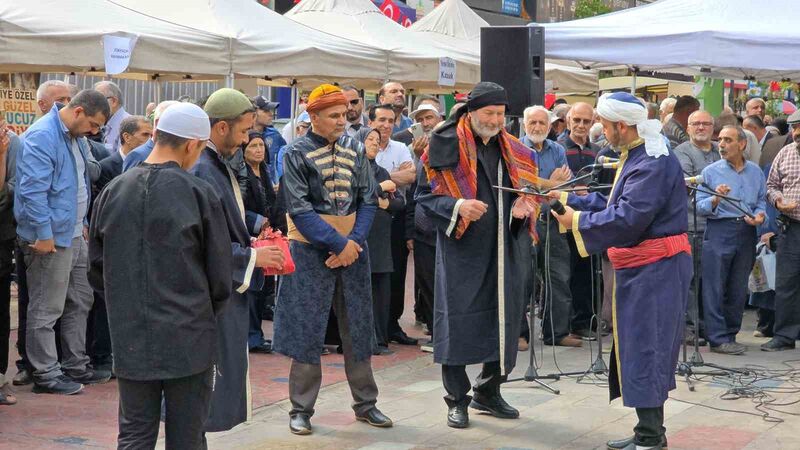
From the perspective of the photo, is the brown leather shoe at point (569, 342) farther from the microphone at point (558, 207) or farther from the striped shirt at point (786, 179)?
the microphone at point (558, 207)

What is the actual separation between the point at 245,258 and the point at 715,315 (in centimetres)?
591

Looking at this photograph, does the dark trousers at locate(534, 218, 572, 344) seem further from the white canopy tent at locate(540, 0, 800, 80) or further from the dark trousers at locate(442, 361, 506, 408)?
the dark trousers at locate(442, 361, 506, 408)

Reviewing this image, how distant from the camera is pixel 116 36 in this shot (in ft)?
→ 33.4

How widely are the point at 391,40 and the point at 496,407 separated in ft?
28.3

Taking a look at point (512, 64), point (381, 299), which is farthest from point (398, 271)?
point (512, 64)

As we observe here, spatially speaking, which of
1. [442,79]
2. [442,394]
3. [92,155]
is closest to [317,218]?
[442,394]

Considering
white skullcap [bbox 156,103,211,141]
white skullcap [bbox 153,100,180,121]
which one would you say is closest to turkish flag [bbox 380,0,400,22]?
white skullcap [bbox 153,100,180,121]

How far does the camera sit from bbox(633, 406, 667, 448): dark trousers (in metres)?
6.23

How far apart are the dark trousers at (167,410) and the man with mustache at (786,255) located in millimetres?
6786

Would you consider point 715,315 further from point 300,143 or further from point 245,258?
point 245,258

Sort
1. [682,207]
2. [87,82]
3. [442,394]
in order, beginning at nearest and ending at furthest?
1. [682,207]
2. [442,394]
3. [87,82]

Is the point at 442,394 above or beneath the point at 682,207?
beneath

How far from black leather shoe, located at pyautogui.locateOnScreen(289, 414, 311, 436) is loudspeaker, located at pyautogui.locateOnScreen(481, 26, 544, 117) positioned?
300 cm

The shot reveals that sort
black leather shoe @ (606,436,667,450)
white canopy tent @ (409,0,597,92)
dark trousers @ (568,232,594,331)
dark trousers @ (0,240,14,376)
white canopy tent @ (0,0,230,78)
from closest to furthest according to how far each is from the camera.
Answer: black leather shoe @ (606,436,667,450)
dark trousers @ (0,240,14,376)
white canopy tent @ (0,0,230,78)
dark trousers @ (568,232,594,331)
white canopy tent @ (409,0,597,92)
